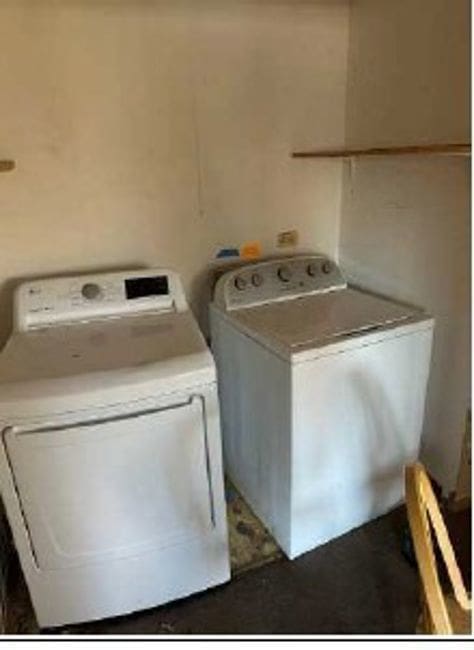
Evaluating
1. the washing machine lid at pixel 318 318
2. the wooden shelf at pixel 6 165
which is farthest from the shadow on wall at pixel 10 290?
the washing machine lid at pixel 318 318

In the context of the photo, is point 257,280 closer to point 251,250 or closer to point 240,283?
point 240,283

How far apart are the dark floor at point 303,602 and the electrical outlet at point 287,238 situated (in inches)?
52.5

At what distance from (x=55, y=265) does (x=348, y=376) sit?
48.2 inches

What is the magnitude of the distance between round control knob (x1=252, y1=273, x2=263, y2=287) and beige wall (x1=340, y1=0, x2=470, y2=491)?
21.0 inches

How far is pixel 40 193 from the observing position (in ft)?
6.14

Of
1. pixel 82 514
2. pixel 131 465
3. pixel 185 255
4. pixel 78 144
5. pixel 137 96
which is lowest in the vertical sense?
pixel 82 514

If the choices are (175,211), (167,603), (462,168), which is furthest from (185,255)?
(167,603)

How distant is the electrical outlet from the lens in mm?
2318

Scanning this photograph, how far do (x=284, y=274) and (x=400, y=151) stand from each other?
27.1 inches

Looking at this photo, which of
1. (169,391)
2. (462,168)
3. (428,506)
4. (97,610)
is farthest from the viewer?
(462,168)

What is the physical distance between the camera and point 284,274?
2.12 m

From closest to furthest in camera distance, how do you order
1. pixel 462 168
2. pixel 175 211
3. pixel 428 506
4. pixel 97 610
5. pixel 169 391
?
pixel 428 506
pixel 169 391
pixel 97 610
pixel 462 168
pixel 175 211

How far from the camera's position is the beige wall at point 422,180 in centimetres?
170

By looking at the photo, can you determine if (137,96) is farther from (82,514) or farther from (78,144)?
(82,514)
